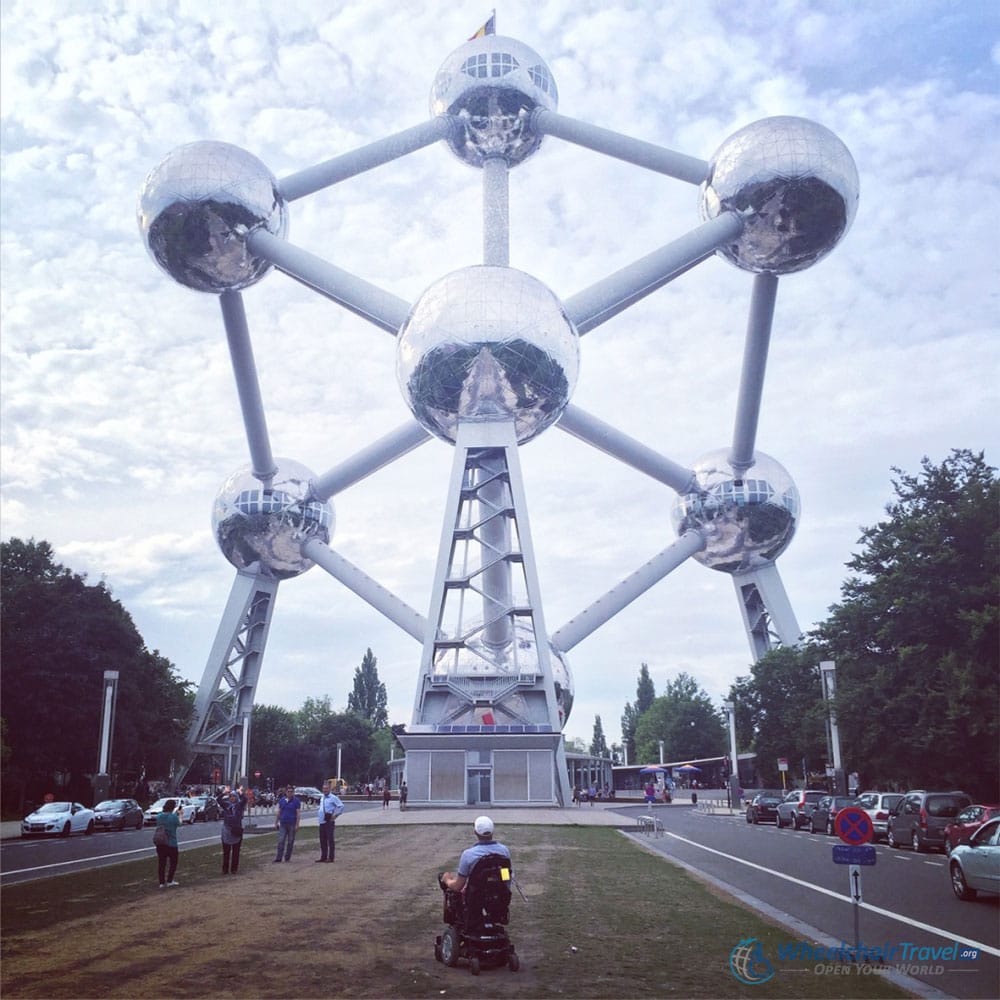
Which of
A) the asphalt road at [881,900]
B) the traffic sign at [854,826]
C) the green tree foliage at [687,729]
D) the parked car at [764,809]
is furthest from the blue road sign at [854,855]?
the green tree foliage at [687,729]

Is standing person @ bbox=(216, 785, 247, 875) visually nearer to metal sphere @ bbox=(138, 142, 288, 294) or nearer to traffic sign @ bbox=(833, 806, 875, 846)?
traffic sign @ bbox=(833, 806, 875, 846)

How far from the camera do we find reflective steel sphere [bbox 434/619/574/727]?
35.8 metres

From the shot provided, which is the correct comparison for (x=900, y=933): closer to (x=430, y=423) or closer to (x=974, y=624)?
(x=974, y=624)

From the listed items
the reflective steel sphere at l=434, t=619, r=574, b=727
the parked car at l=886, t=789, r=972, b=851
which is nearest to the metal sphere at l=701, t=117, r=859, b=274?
the reflective steel sphere at l=434, t=619, r=574, b=727

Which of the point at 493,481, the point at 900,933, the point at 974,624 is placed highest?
the point at 493,481

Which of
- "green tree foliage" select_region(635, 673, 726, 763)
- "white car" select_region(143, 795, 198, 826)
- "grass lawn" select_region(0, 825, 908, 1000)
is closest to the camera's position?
"grass lawn" select_region(0, 825, 908, 1000)

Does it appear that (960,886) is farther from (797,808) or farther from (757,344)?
(757,344)

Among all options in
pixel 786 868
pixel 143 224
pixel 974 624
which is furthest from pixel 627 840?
pixel 143 224

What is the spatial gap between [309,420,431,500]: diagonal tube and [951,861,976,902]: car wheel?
30859mm

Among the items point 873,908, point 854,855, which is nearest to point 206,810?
point 873,908

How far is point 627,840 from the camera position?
2309 cm

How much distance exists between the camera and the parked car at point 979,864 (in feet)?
38.8

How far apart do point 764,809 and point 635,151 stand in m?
23.1

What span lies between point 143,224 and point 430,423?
38.9 feet
